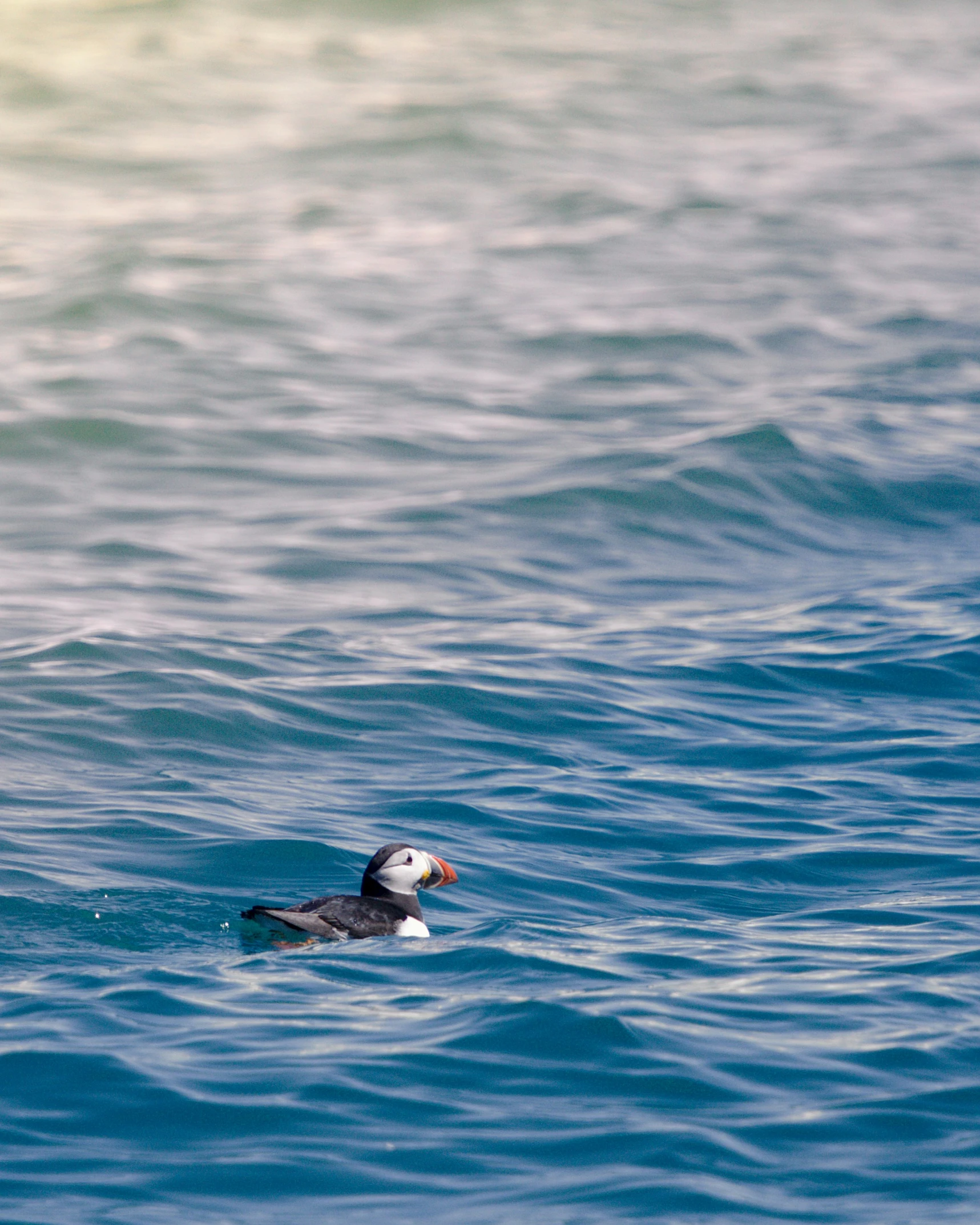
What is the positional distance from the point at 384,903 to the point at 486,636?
560cm

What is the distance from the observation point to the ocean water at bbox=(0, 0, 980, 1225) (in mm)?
6121

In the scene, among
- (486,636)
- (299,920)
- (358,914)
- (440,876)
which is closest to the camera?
(299,920)

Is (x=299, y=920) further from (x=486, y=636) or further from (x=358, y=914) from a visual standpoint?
(x=486, y=636)

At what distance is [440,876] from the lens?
848cm

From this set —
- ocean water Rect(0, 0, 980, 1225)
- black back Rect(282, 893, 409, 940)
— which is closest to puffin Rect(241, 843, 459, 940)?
black back Rect(282, 893, 409, 940)

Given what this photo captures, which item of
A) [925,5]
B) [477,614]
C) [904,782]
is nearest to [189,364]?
[477,614]

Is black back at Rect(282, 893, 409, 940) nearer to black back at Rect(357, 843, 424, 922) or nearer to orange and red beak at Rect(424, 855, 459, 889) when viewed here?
black back at Rect(357, 843, 424, 922)

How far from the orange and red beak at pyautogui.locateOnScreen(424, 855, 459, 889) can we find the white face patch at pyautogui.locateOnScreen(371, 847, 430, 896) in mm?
121

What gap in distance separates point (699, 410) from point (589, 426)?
137 cm

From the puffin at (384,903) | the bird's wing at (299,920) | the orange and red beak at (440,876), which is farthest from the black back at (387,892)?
the bird's wing at (299,920)

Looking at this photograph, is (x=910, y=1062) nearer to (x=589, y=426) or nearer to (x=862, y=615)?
(x=862, y=615)

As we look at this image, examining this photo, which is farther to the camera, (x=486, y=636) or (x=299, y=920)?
(x=486, y=636)

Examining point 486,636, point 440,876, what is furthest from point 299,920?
point 486,636

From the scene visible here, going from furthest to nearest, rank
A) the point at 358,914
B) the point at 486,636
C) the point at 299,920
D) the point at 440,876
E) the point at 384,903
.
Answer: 1. the point at 486,636
2. the point at 440,876
3. the point at 384,903
4. the point at 358,914
5. the point at 299,920
